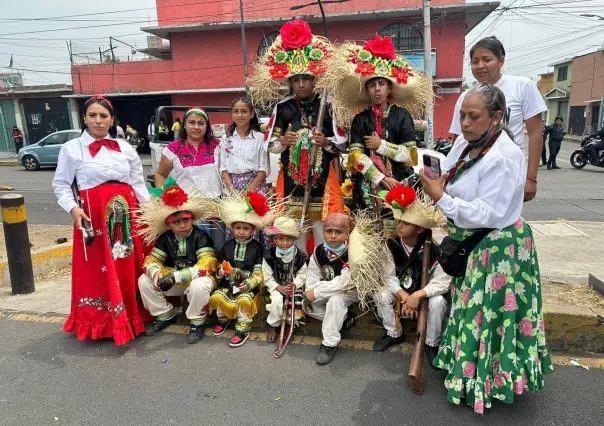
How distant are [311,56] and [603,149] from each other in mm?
13879

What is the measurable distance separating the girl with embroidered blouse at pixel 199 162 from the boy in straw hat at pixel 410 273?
1.60 meters

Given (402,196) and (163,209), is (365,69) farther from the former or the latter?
(163,209)

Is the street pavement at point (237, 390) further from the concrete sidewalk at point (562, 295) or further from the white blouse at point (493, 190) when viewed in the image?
the white blouse at point (493, 190)

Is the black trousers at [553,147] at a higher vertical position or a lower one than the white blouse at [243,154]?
lower

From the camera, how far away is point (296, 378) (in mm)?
3006

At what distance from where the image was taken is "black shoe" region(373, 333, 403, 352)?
3291 millimetres

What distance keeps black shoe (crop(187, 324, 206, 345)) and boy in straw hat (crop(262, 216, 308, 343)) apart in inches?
21.7

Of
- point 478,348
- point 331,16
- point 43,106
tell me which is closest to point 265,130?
point 478,348

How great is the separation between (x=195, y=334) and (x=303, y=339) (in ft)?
2.87

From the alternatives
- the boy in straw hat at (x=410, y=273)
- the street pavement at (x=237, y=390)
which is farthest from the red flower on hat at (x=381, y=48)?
the street pavement at (x=237, y=390)

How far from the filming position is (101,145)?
3.53 metres

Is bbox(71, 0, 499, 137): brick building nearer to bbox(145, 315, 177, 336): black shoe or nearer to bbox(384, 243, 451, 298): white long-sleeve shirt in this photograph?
bbox(384, 243, 451, 298): white long-sleeve shirt

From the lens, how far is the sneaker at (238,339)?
345cm

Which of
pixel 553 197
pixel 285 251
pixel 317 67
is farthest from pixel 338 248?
pixel 553 197
